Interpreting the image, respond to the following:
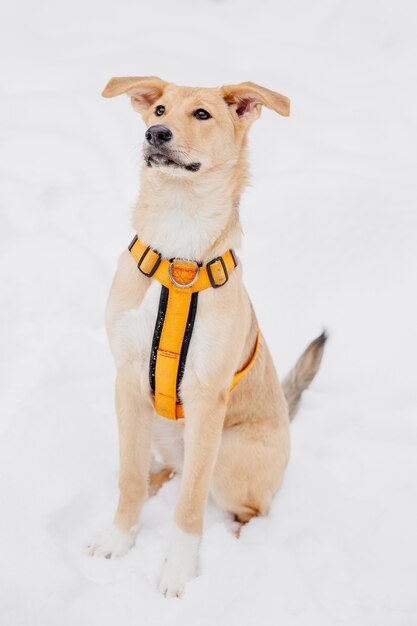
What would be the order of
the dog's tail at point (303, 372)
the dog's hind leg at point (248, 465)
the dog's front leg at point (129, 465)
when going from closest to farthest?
the dog's front leg at point (129, 465), the dog's hind leg at point (248, 465), the dog's tail at point (303, 372)

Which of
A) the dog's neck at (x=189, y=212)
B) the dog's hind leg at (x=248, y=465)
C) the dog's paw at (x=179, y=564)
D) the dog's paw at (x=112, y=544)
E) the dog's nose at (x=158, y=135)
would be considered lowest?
the dog's paw at (x=112, y=544)

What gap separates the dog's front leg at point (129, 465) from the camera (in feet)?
9.93

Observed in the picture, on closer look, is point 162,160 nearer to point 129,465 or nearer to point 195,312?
point 195,312

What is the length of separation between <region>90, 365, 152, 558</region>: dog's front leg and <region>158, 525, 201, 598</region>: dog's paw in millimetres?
280

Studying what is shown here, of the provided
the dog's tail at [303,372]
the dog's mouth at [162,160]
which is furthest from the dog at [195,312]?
the dog's tail at [303,372]

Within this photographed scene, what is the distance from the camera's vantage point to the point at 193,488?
2.93 m

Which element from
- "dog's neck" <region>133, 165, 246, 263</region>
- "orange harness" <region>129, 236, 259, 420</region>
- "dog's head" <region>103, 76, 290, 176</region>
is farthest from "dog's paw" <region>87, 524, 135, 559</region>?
"dog's head" <region>103, 76, 290, 176</region>

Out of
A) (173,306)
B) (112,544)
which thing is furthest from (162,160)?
(112,544)

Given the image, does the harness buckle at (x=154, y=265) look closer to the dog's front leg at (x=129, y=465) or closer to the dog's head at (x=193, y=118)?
the dog's head at (x=193, y=118)

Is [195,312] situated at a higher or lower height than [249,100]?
lower

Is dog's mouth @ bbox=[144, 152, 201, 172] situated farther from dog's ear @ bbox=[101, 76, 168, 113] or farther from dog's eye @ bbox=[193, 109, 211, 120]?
dog's ear @ bbox=[101, 76, 168, 113]

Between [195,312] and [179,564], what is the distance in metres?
1.26

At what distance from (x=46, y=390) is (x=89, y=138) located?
342 centimetres

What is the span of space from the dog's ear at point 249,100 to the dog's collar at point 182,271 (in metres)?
0.76
